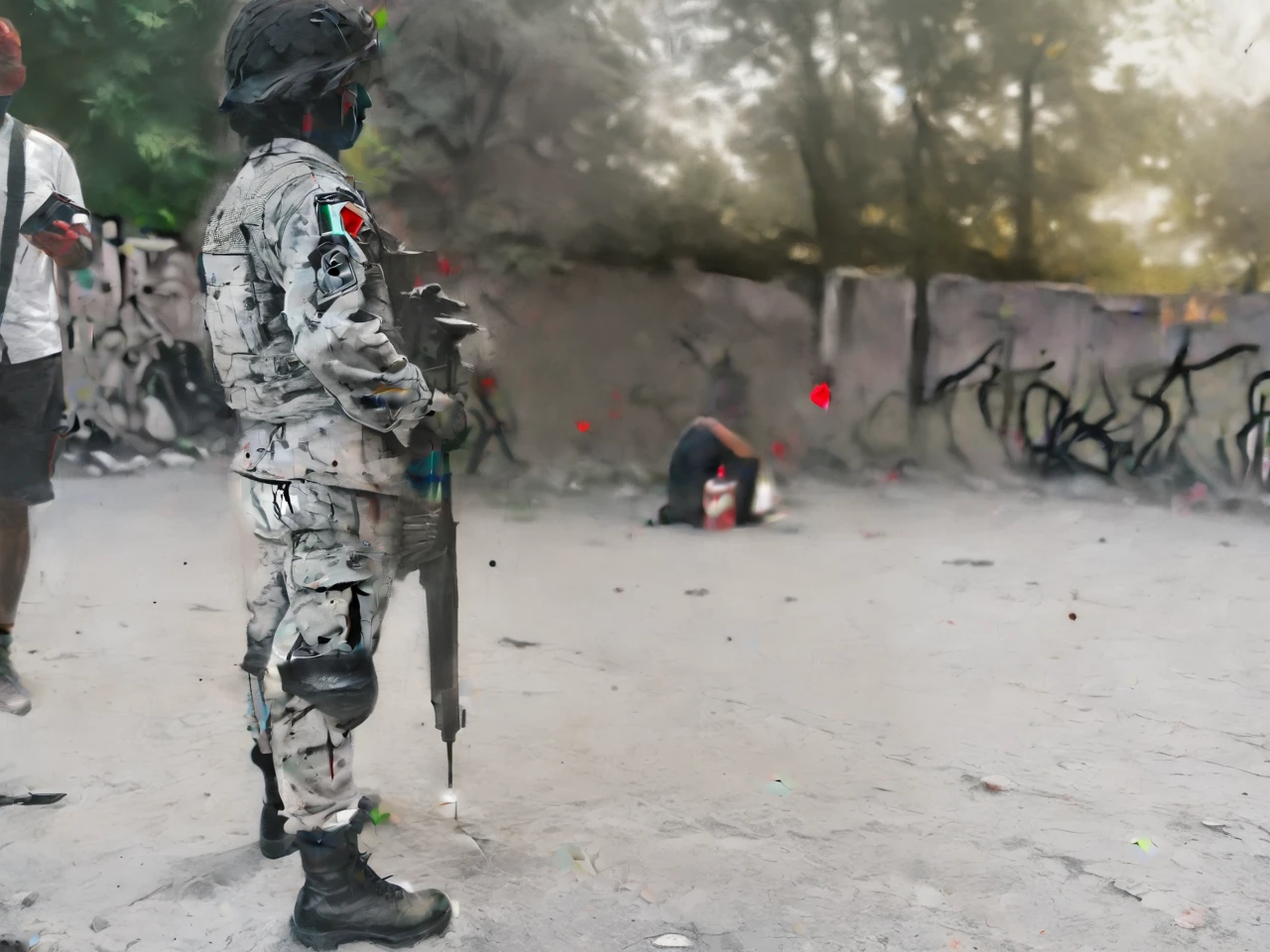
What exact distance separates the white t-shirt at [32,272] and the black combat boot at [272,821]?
169 cm

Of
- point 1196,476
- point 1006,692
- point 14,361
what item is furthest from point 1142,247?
point 14,361

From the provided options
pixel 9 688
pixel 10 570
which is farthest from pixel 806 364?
pixel 9 688

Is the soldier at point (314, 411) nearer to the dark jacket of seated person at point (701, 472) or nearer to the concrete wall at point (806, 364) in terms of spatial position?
the dark jacket of seated person at point (701, 472)

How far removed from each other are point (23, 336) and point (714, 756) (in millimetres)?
2387

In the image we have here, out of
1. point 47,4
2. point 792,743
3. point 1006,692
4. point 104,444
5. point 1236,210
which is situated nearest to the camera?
point 792,743

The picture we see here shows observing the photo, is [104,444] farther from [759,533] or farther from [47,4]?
[759,533]

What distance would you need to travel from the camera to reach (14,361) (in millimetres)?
3354

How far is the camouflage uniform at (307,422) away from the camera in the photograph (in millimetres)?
1963

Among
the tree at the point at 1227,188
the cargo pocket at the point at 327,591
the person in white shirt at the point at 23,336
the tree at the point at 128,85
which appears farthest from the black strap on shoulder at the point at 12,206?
the tree at the point at 1227,188

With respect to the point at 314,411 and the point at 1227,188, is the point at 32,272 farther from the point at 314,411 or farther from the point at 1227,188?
the point at 1227,188

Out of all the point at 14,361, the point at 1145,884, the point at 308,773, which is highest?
the point at 14,361

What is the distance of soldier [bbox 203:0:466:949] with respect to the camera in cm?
196

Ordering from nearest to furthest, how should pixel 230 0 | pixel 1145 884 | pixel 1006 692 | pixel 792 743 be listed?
pixel 1145 884 → pixel 792 743 → pixel 1006 692 → pixel 230 0

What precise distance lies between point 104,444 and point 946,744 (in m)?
6.42
